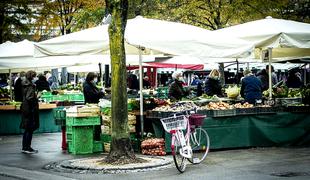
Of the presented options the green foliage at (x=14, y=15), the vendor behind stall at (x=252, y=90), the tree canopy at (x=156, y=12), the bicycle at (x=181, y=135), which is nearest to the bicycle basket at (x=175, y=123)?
the bicycle at (x=181, y=135)

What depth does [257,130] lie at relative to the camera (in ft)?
52.7

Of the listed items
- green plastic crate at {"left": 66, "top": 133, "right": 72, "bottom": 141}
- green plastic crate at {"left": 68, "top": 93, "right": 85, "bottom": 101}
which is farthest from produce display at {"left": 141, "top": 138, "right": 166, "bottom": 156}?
green plastic crate at {"left": 68, "top": 93, "right": 85, "bottom": 101}

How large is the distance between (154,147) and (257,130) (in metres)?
2.83

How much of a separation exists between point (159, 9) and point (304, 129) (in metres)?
19.2

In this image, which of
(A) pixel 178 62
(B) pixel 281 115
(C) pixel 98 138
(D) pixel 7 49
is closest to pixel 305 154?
(B) pixel 281 115

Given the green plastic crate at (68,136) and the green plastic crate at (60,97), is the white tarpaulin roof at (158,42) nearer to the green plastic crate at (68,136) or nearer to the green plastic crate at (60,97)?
the green plastic crate at (68,136)

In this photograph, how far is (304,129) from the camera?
16469 mm

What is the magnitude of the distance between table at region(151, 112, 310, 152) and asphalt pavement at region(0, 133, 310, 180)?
0.28 meters

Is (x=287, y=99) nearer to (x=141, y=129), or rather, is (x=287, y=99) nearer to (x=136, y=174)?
(x=141, y=129)

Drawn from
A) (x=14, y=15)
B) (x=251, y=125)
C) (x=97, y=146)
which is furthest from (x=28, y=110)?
(x=14, y=15)

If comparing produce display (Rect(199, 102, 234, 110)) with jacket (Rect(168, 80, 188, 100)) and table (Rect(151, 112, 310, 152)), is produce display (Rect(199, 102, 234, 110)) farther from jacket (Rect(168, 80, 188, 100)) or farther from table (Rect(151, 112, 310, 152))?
jacket (Rect(168, 80, 188, 100))

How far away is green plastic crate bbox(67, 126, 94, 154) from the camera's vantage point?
50.6 feet

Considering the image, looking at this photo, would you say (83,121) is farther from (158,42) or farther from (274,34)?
(274,34)

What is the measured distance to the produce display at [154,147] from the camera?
1475 cm
